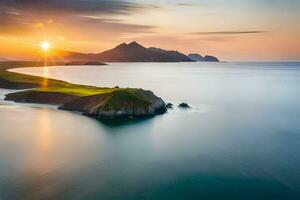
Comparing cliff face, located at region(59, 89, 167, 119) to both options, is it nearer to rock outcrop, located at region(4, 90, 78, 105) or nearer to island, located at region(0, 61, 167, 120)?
island, located at region(0, 61, 167, 120)

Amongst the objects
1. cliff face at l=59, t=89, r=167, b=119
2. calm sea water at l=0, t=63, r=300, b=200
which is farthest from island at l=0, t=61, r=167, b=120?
calm sea water at l=0, t=63, r=300, b=200

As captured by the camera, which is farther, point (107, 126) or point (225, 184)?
Result: point (107, 126)

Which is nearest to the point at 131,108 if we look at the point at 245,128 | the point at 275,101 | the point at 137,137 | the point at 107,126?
the point at 107,126

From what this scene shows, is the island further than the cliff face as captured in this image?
Yes

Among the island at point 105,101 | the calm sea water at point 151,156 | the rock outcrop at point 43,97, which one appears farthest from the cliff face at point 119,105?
the rock outcrop at point 43,97

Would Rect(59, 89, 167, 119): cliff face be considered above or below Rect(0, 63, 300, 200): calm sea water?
above

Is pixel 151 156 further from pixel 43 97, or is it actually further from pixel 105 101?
pixel 43 97

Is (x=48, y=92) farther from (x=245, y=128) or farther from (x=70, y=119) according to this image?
(x=245, y=128)
